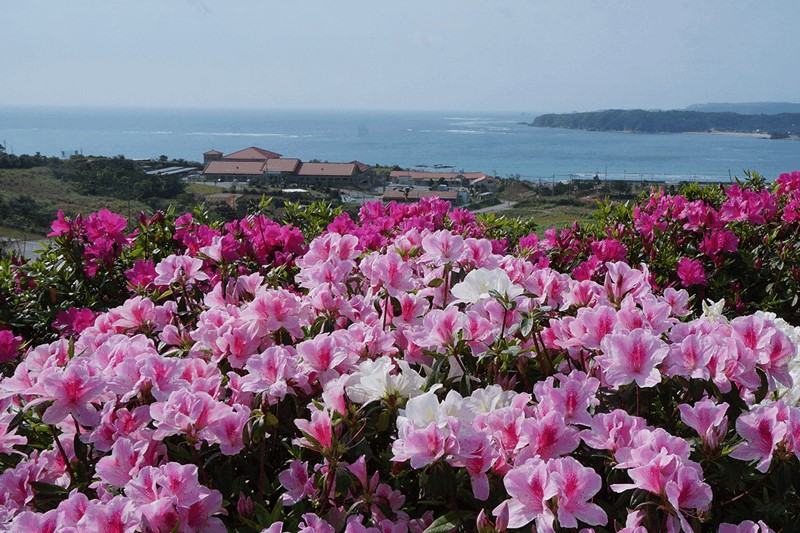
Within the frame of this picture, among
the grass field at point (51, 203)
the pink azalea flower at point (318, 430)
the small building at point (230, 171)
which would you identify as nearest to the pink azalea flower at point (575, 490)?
the pink azalea flower at point (318, 430)

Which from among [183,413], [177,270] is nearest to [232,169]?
[177,270]

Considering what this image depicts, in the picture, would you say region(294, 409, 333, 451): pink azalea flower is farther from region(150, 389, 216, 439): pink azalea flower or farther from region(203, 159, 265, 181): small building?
region(203, 159, 265, 181): small building

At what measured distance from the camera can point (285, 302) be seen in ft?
4.40

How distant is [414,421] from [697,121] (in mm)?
141496

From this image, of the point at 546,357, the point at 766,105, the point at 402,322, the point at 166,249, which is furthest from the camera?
the point at 766,105

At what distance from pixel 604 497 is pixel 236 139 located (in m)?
109

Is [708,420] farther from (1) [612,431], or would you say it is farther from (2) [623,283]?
(2) [623,283]

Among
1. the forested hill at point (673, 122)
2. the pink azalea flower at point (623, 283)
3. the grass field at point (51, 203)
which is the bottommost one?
the grass field at point (51, 203)

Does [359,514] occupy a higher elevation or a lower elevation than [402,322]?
lower

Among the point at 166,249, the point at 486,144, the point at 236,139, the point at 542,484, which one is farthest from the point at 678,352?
the point at 486,144

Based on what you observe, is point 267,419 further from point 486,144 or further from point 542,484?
point 486,144

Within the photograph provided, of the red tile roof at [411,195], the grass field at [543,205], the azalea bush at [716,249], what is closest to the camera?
the azalea bush at [716,249]

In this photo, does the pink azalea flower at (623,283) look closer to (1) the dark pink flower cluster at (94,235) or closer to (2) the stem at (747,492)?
(2) the stem at (747,492)

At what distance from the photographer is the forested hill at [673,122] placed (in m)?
105
